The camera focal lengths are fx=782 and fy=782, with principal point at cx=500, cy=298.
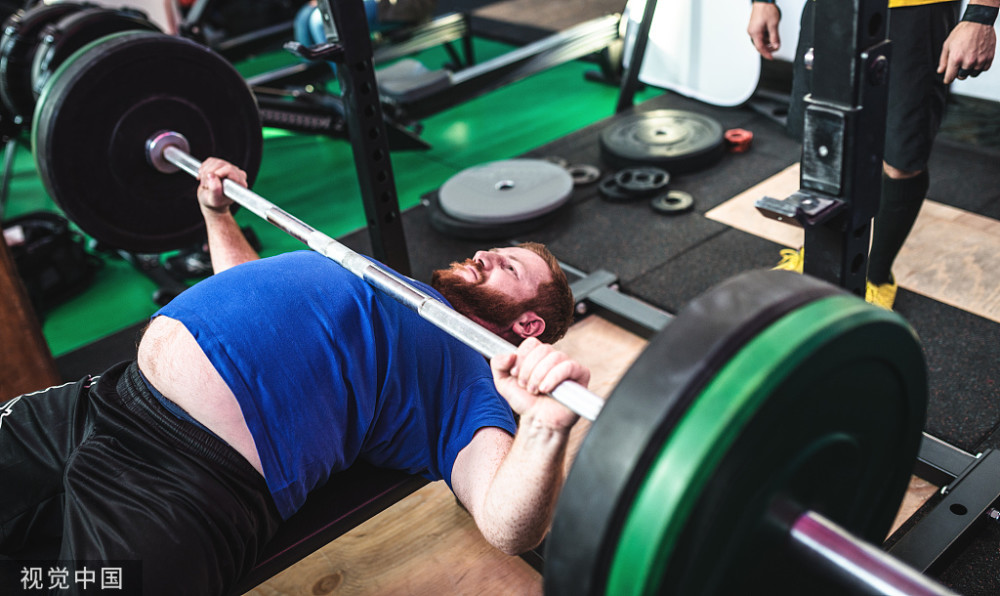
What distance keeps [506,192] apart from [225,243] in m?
1.29

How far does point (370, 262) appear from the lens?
52.4 inches

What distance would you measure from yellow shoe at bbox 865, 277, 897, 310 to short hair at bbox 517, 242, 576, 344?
1.07m

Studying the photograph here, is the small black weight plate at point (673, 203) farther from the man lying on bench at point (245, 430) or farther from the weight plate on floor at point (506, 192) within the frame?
the man lying on bench at point (245, 430)

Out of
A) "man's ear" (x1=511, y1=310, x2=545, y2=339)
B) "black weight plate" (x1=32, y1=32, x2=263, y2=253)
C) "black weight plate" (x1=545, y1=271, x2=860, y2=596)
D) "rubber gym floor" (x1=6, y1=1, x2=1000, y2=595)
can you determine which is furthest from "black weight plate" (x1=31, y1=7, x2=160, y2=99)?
"black weight plate" (x1=545, y1=271, x2=860, y2=596)

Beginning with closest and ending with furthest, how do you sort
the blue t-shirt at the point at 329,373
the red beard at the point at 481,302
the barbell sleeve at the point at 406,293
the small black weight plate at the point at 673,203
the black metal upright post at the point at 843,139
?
the barbell sleeve at the point at 406,293
the black metal upright post at the point at 843,139
the blue t-shirt at the point at 329,373
the red beard at the point at 481,302
the small black weight plate at the point at 673,203

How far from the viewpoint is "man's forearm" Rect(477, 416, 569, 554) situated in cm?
102

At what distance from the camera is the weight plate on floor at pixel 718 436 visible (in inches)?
27.8

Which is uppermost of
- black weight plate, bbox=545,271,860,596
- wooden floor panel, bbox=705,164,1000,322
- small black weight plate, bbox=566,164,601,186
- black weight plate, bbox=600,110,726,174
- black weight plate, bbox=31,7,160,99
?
black weight plate, bbox=31,7,160,99

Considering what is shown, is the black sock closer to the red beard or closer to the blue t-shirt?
the red beard

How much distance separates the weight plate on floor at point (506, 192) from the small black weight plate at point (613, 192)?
19 cm

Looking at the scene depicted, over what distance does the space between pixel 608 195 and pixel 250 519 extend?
210 cm

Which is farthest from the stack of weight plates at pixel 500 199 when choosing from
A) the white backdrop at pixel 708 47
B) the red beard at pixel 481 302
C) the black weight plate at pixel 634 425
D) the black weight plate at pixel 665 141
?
the black weight plate at pixel 634 425

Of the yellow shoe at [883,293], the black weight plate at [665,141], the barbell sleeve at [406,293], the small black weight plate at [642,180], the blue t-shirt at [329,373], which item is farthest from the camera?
the black weight plate at [665,141]

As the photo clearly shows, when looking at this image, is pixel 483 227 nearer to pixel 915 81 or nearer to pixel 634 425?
pixel 915 81
